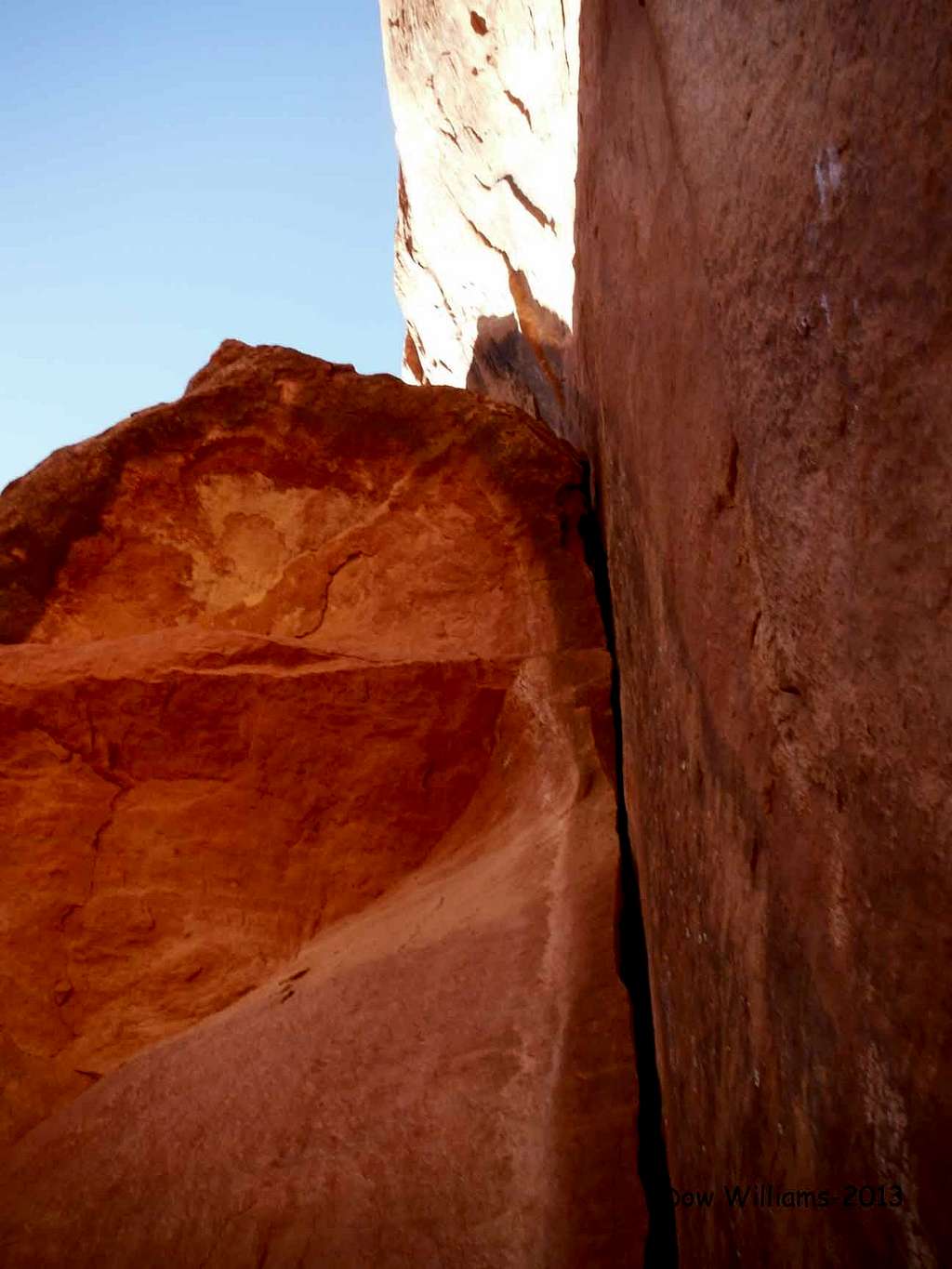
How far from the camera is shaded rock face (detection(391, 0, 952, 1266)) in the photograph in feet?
4.19

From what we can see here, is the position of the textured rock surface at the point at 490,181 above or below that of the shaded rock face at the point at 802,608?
above

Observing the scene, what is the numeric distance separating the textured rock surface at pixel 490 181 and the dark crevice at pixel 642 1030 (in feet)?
7.66

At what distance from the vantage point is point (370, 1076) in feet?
9.21

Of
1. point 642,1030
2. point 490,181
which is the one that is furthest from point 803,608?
point 490,181

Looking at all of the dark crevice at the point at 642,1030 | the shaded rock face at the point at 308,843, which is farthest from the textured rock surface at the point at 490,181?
the dark crevice at the point at 642,1030

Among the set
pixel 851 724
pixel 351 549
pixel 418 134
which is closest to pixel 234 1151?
pixel 851 724

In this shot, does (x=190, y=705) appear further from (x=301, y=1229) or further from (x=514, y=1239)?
(x=514, y=1239)

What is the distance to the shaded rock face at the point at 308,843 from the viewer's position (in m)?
2.57

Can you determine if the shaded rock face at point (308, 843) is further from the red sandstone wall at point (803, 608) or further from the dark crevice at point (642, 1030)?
the red sandstone wall at point (803, 608)

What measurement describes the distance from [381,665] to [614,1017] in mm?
2057

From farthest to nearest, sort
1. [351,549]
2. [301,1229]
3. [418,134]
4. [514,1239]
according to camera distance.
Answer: [418,134]
[351,549]
[301,1229]
[514,1239]

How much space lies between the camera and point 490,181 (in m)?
6.98

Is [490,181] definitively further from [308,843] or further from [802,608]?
[802,608]

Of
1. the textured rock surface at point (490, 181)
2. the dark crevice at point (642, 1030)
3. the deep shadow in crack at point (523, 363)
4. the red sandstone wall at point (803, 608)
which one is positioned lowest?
the dark crevice at point (642, 1030)
